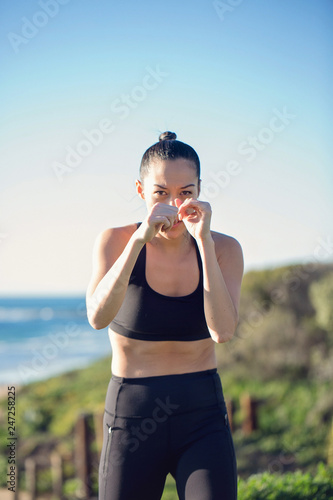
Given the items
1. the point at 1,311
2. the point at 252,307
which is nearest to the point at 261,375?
the point at 252,307

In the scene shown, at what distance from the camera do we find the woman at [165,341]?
8.14 ft

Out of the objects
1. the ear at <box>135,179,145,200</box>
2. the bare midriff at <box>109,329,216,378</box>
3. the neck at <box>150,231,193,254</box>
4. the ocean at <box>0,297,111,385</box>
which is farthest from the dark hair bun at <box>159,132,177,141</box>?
the ocean at <box>0,297,111,385</box>

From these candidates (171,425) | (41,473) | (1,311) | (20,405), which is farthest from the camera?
(1,311)

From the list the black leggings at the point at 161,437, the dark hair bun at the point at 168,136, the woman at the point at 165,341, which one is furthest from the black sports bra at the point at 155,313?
the dark hair bun at the point at 168,136

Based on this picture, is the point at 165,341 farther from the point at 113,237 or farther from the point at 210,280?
the point at 113,237

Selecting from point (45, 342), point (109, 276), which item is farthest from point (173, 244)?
point (45, 342)

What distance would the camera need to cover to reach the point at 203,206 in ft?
8.29

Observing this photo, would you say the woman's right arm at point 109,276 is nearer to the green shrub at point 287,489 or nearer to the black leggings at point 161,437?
the black leggings at point 161,437

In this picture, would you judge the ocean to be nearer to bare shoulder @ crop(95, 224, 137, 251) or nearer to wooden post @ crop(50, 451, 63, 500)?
wooden post @ crop(50, 451, 63, 500)

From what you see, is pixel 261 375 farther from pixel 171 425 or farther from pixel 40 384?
pixel 171 425

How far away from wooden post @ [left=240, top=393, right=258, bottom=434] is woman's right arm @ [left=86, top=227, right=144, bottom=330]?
7254 millimetres

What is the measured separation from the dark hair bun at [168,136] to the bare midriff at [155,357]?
1064mm

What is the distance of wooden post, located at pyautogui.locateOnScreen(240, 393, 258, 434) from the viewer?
9289mm

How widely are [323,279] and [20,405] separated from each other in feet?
26.6
